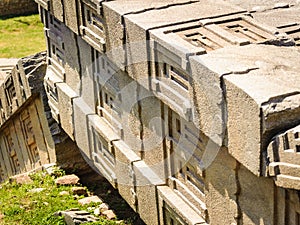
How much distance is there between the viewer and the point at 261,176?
4625mm

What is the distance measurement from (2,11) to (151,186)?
1250cm

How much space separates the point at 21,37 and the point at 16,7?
5.90ft

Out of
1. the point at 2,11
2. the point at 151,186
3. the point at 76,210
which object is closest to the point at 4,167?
the point at 76,210

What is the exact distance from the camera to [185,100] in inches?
207

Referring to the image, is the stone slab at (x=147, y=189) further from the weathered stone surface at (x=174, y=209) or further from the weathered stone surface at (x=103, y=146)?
the weathered stone surface at (x=103, y=146)

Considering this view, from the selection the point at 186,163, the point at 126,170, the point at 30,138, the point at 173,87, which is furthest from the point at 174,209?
the point at 30,138

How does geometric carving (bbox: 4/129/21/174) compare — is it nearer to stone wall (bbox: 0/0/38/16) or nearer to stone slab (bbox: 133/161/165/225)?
stone slab (bbox: 133/161/165/225)

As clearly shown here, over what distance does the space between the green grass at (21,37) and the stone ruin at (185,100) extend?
7.36m

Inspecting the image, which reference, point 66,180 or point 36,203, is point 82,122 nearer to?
point 36,203

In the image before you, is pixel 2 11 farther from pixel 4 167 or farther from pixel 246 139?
pixel 246 139

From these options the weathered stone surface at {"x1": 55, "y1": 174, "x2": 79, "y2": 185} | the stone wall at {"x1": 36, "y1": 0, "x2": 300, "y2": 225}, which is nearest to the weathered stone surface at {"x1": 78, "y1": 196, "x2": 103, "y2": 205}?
the weathered stone surface at {"x1": 55, "y1": 174, "x2": 79, "y2": 185}

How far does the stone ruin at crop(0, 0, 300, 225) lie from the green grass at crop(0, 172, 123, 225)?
0.61 meters

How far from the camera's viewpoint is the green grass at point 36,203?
7.57m

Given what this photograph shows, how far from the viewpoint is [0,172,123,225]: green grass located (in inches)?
298
